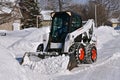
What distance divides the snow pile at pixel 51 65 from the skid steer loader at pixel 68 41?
0.61 m

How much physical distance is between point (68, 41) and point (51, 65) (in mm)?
1846

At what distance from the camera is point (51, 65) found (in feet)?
42.2

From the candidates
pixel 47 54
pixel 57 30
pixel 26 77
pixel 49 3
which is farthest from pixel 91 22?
pixel 49 3

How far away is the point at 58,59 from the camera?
42.7 ft

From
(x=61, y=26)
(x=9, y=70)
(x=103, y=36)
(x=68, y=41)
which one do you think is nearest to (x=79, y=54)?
(x=68, y=41)

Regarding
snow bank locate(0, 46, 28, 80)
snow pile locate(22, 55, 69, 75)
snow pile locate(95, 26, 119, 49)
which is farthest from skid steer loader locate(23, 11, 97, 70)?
snow pile locate(95, 26, 119, 49)

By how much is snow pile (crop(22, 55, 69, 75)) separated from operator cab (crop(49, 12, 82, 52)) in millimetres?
1629

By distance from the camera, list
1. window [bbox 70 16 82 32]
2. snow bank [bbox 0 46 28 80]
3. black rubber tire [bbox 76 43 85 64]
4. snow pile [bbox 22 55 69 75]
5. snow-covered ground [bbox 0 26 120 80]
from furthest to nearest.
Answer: window [bbox 70 16 82 32] < black rubber tire [bbox 76 43 85 64] < snow pile [bbox 22 55 69 75] < snow-covered ground [bbox 0 26 120 80] < snow bank [bbox 0 46 28 80]

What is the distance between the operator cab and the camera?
14906 mm

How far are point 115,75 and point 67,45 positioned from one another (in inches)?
110

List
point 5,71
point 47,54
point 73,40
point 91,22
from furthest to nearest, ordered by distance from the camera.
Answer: point 91,22 → point 73,40 → point 47,54 → point 5,71

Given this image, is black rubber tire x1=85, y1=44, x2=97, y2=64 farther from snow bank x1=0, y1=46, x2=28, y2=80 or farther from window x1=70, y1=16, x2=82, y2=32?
snow bank x1=0, y1=46, x2=28, y2=80

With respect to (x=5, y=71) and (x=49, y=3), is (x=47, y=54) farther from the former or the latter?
(x=49, y=3)

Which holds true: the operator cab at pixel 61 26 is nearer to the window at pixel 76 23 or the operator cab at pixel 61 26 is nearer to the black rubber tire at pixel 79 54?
the window at pixel 76 23
